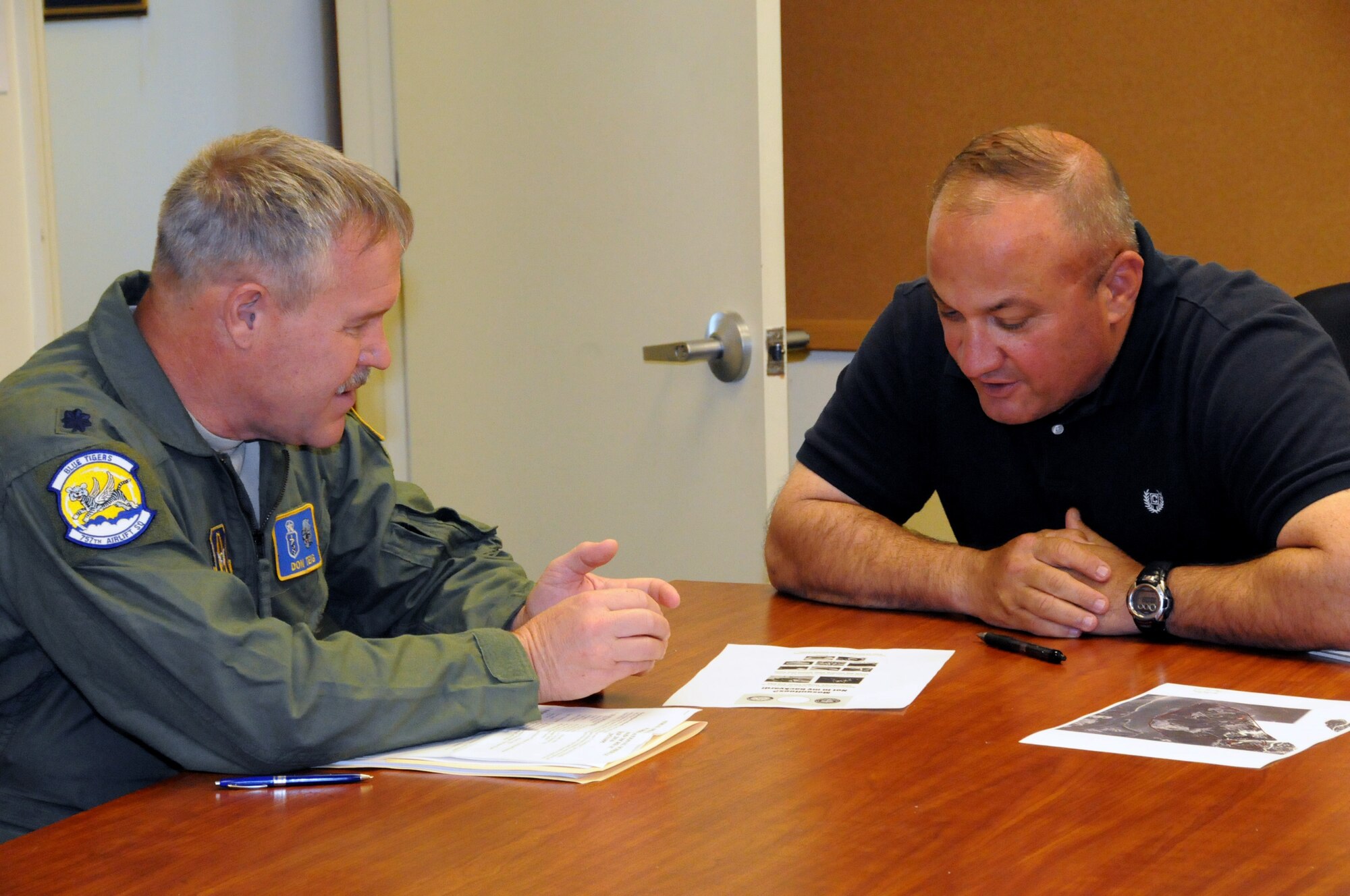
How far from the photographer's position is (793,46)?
343cm

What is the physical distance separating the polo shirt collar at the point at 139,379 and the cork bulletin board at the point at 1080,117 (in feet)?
7.02

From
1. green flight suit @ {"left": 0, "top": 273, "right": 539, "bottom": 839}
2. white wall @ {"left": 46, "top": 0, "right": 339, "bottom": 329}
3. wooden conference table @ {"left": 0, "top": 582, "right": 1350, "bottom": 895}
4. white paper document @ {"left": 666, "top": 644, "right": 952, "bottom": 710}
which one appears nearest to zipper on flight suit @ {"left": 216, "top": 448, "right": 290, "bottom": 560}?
green flight suit @ {"left": 0, "top": 273, "right": 539, "bottom": 839}

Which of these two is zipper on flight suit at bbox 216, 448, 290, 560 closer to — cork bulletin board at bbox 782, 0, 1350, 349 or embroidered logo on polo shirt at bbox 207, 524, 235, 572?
embroidered logo on polo shirt at bbox 207, 524, 235, 572

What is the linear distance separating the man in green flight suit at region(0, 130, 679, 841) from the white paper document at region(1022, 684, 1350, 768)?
0.46 metres

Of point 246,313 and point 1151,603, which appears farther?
point 1151,603

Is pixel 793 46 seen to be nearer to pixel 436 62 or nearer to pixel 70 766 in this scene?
pixel 436 62

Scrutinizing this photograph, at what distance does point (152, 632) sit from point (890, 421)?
3.98ft

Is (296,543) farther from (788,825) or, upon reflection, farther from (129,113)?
(129,113)

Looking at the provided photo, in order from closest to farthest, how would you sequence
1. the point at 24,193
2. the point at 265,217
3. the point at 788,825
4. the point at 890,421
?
the point at 788,825
the point at 265,217
the point at 890,421
the point at 24,193

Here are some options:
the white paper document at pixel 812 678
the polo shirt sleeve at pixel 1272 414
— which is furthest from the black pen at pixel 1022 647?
the polo shirt sleeve at pixel 1272 414

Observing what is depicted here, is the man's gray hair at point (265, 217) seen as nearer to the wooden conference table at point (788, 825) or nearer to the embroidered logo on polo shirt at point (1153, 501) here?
the wooden conference table at point (788, 825)

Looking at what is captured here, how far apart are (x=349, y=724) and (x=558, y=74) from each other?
1832mm

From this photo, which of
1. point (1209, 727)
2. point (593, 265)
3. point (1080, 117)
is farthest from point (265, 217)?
Result: point (1080, 117)

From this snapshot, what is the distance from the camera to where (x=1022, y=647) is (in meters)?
1.52
